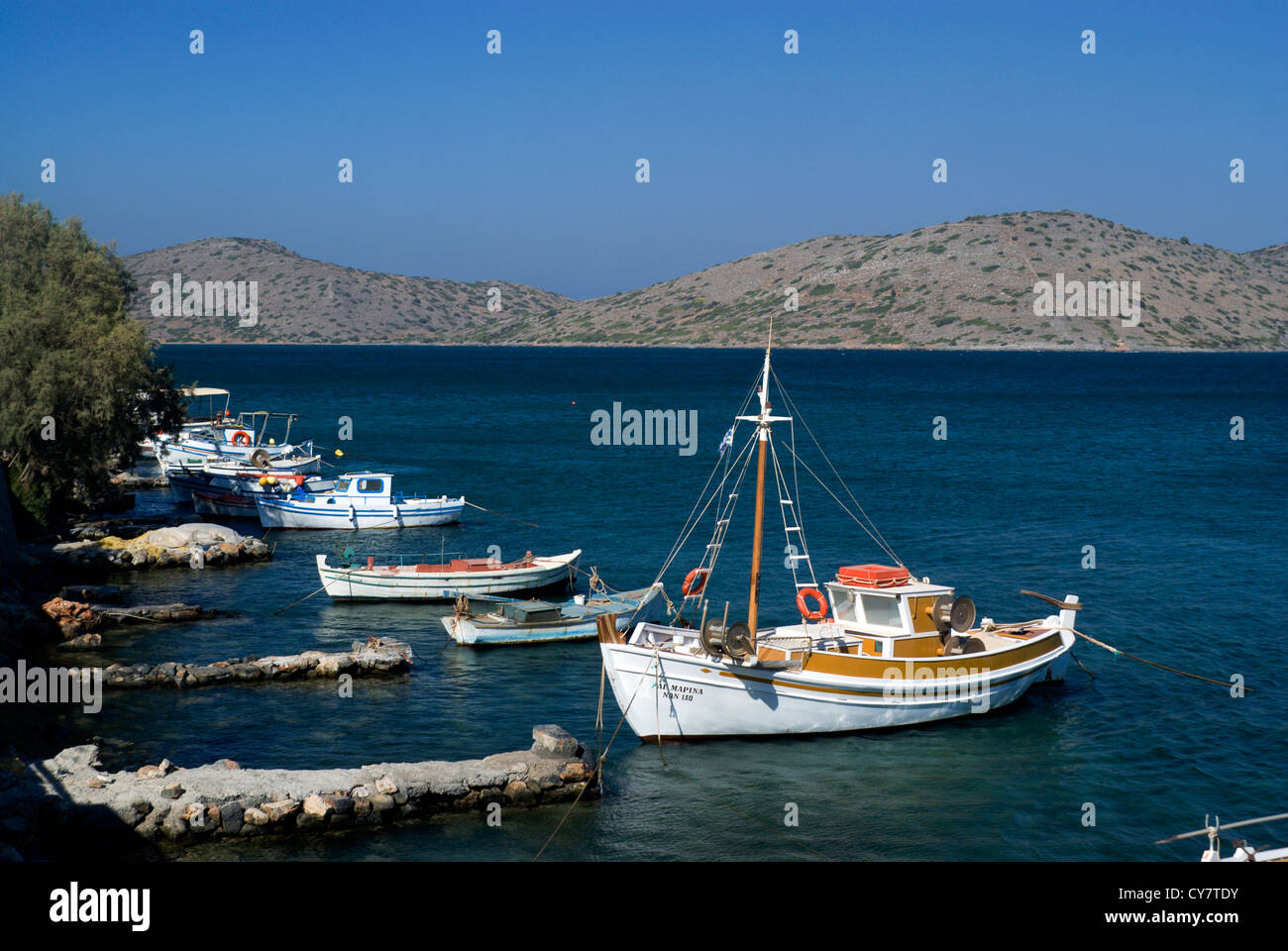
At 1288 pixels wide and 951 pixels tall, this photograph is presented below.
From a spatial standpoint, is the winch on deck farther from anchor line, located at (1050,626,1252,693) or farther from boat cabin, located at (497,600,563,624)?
boat cabin, located at (497,600,563,624)

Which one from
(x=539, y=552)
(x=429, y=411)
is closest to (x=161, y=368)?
(x=539, y=552)

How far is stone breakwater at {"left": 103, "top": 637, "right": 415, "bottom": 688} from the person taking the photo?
31109 millimetres

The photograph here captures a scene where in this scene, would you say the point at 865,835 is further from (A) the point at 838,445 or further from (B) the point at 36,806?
(A) the point at 838,445

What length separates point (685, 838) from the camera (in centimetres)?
2284

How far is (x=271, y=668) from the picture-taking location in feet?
105

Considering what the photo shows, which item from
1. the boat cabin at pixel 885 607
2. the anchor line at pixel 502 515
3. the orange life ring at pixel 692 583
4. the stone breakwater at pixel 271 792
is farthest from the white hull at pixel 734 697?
the anchor line at pixel 502 515

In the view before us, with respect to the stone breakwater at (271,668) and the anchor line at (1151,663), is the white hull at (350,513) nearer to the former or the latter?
the stone breakwater at (271,668)

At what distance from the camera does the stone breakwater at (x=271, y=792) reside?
69.4 feet

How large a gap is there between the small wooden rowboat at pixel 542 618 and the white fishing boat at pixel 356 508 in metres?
20.2

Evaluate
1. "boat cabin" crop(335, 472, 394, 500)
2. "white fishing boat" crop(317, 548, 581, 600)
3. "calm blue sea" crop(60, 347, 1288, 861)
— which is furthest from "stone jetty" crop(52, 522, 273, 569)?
"boat cabin" crop(335, 472, 394, 500)

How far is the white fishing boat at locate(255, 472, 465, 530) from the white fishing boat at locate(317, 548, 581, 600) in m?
14.7
